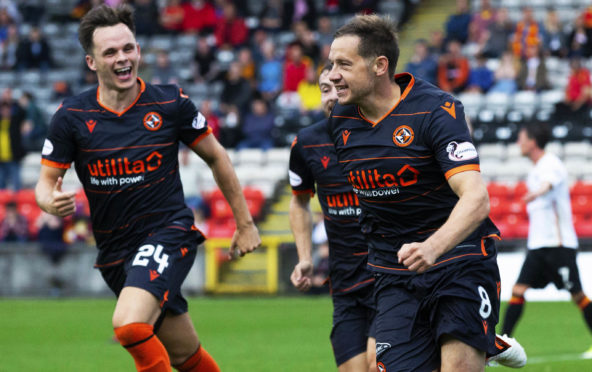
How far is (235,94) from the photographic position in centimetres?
2145

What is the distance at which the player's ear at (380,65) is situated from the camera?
539 centimetres

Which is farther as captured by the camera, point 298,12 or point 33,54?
point 33,54

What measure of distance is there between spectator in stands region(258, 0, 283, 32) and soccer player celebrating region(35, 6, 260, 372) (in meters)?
18.0

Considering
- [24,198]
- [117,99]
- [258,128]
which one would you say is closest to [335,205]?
[117,99]

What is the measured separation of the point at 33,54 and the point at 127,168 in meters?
20.0

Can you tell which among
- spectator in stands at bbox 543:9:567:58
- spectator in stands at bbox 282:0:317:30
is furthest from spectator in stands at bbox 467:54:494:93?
spectator in stands at bbox 282:0:317:30

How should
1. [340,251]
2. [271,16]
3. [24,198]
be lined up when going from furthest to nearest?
1. [271,16]
2. [24,198]
3. [340,251]

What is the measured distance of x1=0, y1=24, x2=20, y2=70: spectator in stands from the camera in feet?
84.2

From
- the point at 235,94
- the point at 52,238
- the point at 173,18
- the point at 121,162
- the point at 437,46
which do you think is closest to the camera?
the point at 121,162

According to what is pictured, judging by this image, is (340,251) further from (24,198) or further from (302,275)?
(24,198)

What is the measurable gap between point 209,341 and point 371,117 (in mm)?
7341

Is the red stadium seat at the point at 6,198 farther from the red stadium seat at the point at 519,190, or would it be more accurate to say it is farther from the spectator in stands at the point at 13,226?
the red stadium seat at the point at 519,190

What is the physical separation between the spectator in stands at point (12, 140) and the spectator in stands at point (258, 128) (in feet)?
15.1

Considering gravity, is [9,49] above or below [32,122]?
above
